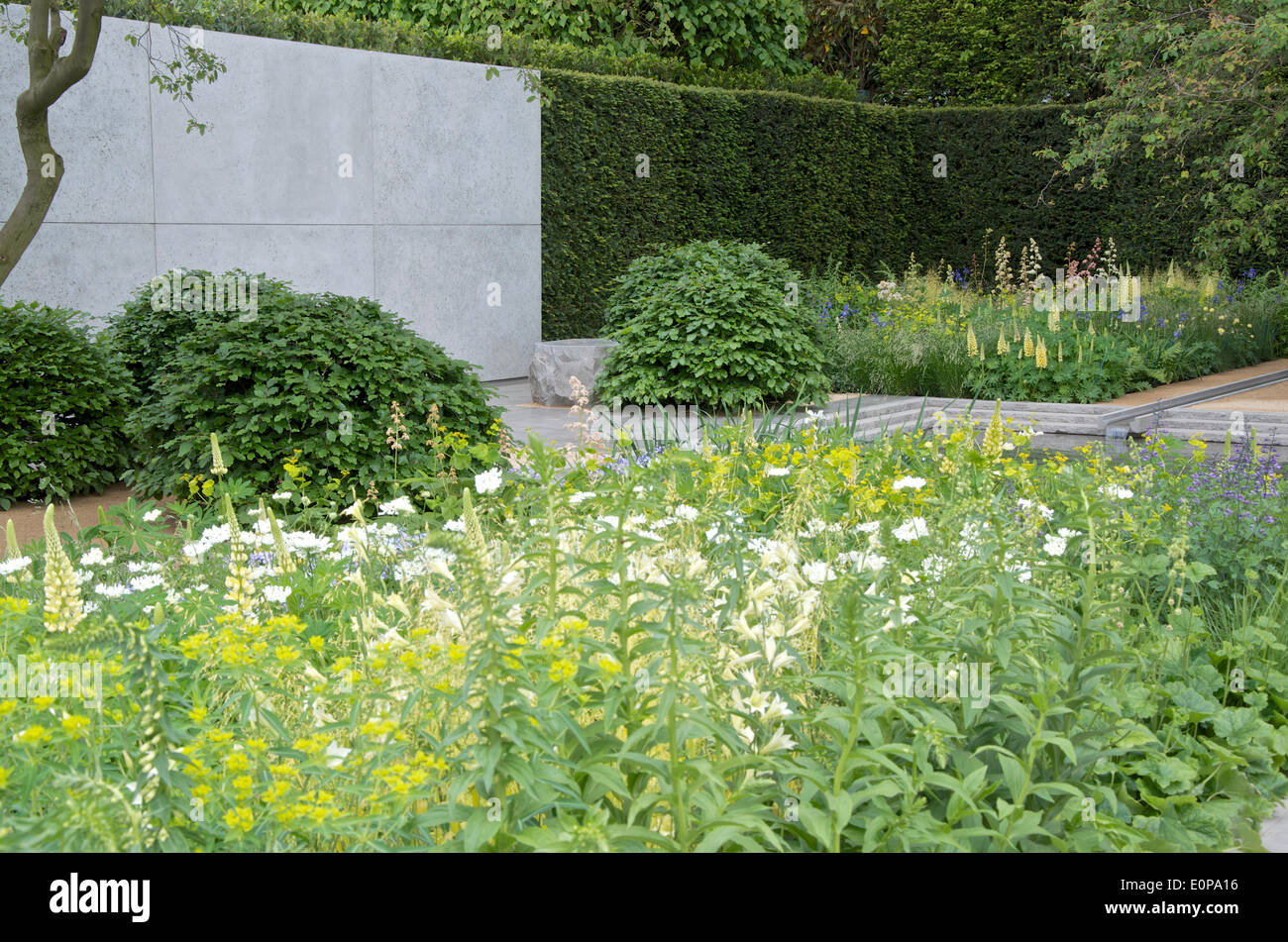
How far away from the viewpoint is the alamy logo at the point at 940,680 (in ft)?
8.77

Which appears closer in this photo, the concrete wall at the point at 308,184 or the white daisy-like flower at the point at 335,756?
the white daisy-like flower at the point at 335,756

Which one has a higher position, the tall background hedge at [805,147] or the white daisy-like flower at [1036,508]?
the tall background hedge at [805,147]

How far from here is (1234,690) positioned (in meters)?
3.55

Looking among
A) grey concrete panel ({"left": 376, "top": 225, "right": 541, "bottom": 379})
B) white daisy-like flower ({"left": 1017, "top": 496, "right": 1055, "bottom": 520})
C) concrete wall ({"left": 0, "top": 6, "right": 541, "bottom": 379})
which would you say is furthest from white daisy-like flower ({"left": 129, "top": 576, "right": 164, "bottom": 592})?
grey concrete panel ({"left": 376, "top": 225, "right": 541, "bottom": 379})

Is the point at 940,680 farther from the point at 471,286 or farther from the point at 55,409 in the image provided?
the point at 471,286

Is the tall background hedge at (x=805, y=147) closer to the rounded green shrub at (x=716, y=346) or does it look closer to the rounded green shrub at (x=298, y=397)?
the rounded green shrub at (x=716, y=346)

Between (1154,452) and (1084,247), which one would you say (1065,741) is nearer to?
(1154,452)

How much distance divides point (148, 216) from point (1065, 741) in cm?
917

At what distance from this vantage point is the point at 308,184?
11.1 m

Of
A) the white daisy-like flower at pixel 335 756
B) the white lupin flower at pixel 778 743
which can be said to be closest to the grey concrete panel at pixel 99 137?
the white daisy-like flower at pixel 335 756

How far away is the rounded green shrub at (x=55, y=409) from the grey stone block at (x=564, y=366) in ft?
12.9
